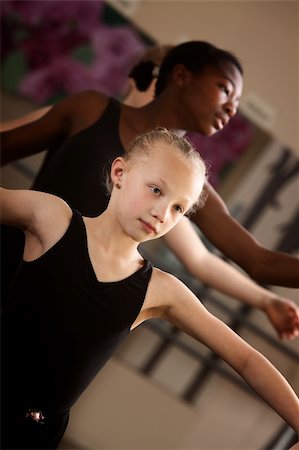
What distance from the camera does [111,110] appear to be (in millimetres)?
500

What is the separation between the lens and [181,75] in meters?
0.49

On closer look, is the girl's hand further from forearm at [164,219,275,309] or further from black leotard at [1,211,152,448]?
black leotard at [1,211,152,448]

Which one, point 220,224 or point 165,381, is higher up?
point 220,224

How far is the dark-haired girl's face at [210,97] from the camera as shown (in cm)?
47

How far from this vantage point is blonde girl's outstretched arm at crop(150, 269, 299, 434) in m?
0.40

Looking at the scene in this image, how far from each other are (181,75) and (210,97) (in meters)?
0.04

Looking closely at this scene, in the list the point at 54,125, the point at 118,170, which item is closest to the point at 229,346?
the point at 118,170

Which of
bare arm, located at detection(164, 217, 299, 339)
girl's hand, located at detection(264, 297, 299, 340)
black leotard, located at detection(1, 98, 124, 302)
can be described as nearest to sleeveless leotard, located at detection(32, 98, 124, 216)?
black leotard, located at detection(1, 98, 124, 302)

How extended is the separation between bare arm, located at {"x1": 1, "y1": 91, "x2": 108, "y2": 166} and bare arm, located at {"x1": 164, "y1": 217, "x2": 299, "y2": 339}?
0.51 ft

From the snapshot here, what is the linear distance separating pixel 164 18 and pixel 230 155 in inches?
10.9

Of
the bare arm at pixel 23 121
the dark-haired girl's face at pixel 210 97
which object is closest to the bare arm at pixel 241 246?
the dark-haired girl's face at pixel 210 97

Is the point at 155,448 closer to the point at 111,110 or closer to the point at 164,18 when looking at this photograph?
the point at 111,110

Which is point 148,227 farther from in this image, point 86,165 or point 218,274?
point 218,274

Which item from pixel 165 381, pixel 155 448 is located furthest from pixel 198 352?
pixel 155 448
